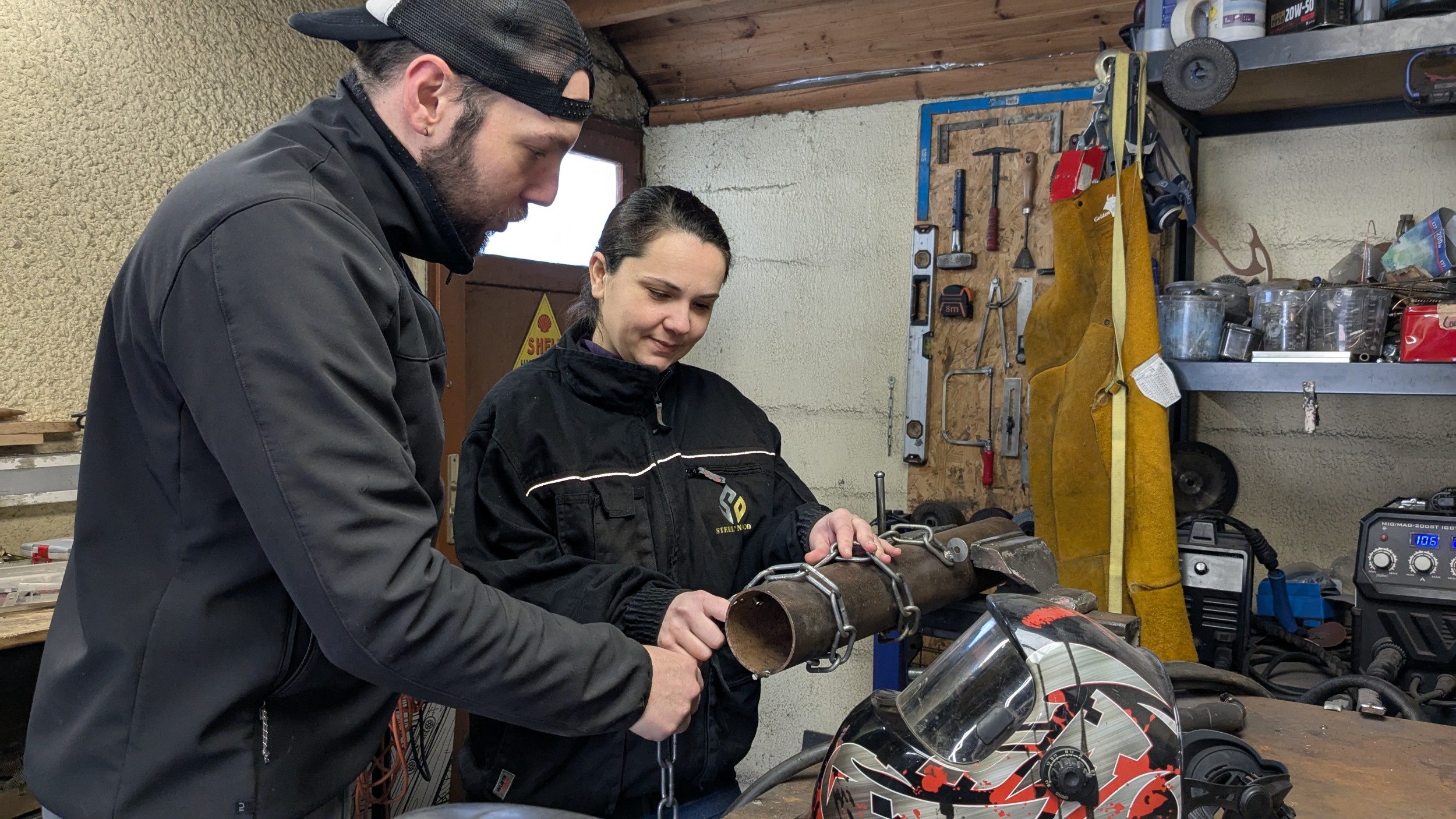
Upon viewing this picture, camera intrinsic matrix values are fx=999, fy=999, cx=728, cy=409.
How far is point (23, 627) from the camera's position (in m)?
1.80

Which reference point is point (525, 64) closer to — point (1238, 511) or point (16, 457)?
point (16, 457)

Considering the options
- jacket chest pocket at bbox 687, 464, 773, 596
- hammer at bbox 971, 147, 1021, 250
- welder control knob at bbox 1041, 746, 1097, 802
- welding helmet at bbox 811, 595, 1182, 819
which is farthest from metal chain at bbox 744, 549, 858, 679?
hammer at bbox 971, 147, 1021, 250

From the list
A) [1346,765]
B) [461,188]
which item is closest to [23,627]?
[461,188]

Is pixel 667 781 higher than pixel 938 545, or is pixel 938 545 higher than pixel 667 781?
pixel 938 545

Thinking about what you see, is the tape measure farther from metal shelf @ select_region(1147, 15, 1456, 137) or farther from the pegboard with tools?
metal shelf @ select_region(1147, 15, 1456, 137)

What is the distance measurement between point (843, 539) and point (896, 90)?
239 cm

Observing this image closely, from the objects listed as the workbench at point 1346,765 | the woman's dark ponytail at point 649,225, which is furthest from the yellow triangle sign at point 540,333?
the workbench at point 1346,765

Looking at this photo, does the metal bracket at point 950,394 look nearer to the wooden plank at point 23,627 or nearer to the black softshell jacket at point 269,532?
the black softshell jacket at point 269,532

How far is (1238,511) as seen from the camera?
2842mm

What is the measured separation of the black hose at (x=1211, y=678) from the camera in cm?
165

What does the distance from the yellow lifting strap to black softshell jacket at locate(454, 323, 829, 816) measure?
94cm

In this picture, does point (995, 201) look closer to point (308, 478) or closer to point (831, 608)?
point (831, 608)

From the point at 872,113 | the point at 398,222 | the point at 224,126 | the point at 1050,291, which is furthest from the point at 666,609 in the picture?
the point at 872,113

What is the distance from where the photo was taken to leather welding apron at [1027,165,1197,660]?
2.22 m
